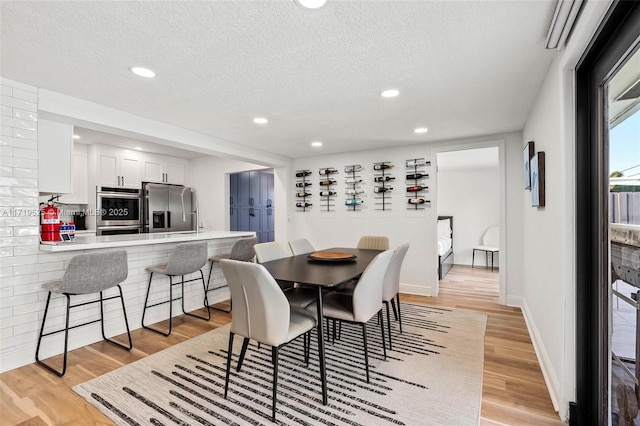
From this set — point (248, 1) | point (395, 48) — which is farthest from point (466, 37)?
point (248, 1)

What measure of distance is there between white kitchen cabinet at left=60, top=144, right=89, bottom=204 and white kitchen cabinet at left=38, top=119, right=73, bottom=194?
254 centimetres

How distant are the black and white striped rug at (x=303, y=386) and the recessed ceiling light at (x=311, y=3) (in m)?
2.18

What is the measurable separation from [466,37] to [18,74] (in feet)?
10.00

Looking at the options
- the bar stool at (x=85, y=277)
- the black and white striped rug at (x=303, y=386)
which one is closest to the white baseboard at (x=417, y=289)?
the black and white striped rug at (x=303, y=386)

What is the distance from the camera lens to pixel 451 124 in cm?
345

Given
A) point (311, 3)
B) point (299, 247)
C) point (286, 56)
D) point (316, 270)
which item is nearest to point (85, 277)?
point (316, 270)

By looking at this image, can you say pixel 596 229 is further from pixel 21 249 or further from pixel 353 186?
pixel 21 249

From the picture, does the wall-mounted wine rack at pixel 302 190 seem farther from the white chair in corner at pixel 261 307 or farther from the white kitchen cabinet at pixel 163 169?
the white chair in corner at pixel 261 307

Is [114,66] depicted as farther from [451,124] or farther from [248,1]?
[451,124]

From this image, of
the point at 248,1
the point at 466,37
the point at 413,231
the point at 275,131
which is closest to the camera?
the point at 248,1

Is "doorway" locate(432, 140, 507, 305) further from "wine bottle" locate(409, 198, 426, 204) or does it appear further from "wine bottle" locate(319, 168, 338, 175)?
"wine bottle" locate(319, 168, 338, 175)

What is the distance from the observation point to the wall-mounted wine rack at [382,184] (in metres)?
4.66

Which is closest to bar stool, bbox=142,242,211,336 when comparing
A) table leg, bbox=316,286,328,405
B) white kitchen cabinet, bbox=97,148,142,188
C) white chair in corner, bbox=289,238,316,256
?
white chair in corner, bbox=289,238,316,256

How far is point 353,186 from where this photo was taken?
195 inches
